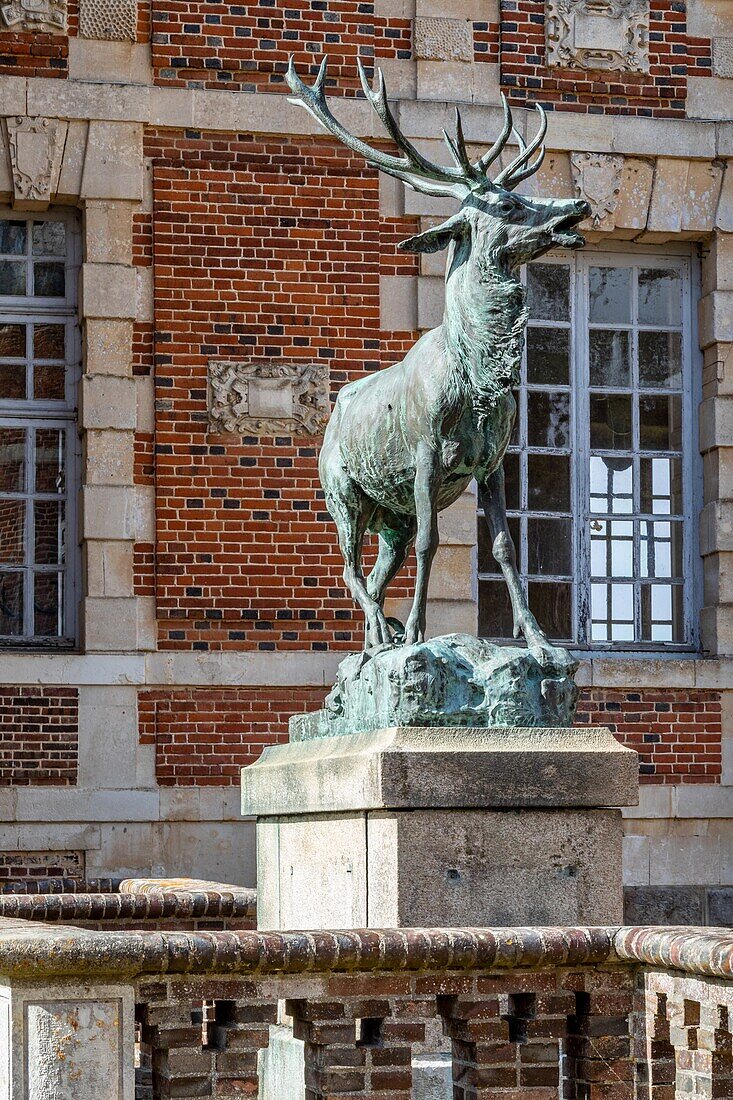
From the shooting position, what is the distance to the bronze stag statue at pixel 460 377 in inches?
242

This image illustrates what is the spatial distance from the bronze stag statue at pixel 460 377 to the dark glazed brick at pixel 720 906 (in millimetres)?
6044

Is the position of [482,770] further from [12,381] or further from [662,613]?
[662,613]

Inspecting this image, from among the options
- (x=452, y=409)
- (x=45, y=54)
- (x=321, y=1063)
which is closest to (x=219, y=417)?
(x=45, y=54)

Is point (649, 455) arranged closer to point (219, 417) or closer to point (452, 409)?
point (219, 417)

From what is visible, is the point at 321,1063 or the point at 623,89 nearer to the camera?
the point at 321,1063

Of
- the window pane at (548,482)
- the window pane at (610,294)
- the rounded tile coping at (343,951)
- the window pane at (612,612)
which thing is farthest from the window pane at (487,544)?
the rounded tile coping at (343,951)

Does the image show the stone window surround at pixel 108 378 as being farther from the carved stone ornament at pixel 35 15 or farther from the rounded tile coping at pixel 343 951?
the rounded tile coping at pixel 343 951

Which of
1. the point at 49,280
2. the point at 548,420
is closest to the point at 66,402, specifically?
the point at 49,280

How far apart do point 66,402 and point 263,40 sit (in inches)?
105

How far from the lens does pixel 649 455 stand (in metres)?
12.8

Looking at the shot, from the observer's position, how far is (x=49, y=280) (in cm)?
1205

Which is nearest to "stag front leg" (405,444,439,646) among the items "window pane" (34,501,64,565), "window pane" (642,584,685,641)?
"window pane" (34,501,64,565)

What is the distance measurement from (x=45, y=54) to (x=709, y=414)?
16.1 feet

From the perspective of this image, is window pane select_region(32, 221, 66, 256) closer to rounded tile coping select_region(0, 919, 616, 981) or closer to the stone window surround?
the stone window surround
